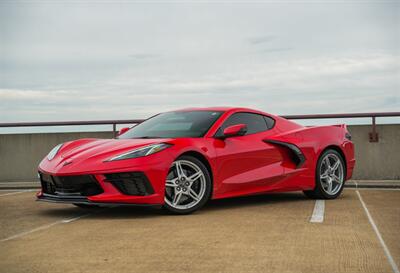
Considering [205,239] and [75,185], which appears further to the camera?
[75,185]

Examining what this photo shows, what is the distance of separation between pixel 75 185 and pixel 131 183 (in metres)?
0.69

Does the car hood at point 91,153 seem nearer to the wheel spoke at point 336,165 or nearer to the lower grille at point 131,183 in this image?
the lower grille at point 131,183

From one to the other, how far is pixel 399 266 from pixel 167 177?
11.5ft

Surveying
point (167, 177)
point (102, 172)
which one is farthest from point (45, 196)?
point (167, 177)

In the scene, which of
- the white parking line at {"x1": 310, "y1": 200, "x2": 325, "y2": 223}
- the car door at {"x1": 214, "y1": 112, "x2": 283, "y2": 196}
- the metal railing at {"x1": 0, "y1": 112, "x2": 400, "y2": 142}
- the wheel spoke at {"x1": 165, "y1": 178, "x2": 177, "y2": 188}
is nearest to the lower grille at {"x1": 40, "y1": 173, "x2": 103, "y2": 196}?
the wheel spoke at {"x1": 165, "y1": 178, "x2": 177, "y2": 188}

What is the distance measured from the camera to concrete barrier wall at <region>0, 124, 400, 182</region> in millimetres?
13758

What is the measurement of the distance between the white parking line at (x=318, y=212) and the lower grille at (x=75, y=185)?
2.51 m

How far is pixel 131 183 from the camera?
7637 mm

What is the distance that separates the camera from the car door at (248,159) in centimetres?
847

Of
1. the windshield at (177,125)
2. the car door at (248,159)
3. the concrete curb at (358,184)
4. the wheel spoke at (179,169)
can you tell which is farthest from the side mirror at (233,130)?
the concrete curb at (358,184)

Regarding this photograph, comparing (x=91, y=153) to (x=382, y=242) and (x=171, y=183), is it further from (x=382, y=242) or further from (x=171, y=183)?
(x=382, y=242)

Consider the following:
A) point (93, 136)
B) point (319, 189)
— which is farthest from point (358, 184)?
point (93, 136)

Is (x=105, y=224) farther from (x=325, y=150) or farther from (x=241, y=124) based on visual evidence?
(x=325, y=150)

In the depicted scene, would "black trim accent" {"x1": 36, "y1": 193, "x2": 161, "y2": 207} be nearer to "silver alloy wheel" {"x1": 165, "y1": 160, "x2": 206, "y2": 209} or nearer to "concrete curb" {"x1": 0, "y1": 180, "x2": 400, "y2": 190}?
"silver alloy wheel" {"x1": 165, "y1": 160, "x2": 206, "y2": 209}
